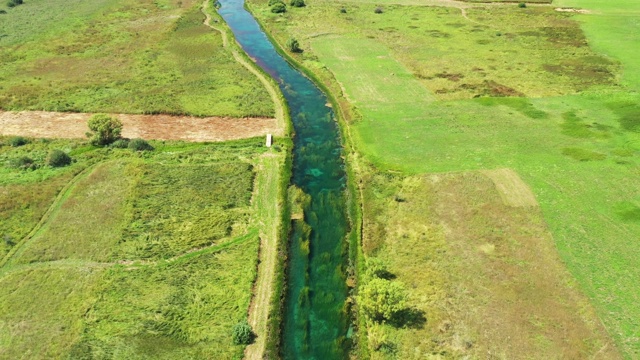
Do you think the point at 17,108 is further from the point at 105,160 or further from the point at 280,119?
the point at 280,119

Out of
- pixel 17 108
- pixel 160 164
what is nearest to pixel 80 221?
pixel 160 164

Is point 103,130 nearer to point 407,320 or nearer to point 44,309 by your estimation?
point 44,309

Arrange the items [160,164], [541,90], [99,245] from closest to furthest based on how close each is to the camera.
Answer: [99,245] → [160,164] → [541,90]

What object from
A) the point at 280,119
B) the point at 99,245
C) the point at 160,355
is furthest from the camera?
the point at 280,119

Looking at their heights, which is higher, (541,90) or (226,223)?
(541,90)

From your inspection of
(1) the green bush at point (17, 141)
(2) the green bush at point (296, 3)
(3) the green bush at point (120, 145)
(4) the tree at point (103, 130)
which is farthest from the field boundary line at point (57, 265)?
(2) the green bush at point (296, 3)

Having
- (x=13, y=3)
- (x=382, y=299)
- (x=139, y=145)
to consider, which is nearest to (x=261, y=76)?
(x=139, y=145)
